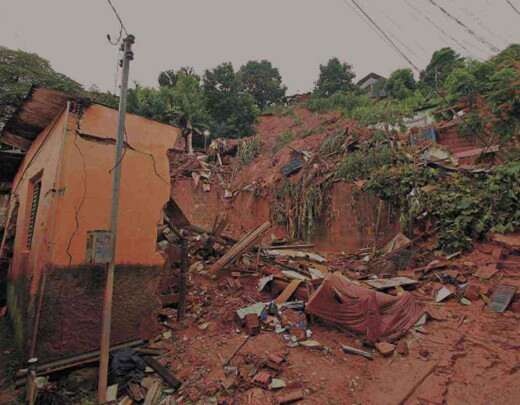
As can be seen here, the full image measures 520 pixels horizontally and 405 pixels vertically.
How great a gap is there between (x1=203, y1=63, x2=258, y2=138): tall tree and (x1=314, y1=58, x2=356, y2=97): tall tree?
327 inches

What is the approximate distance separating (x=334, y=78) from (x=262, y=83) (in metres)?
7.00

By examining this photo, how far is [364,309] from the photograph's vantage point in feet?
13.7

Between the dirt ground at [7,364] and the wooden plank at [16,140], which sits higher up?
the wooden plank at [16,140]

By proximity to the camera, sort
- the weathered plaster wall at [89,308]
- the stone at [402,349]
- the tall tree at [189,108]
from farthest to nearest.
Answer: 1. the tall tree at [189,108]
2. the stone at [402,349]
3. the weathered plaster wall at [89,308]

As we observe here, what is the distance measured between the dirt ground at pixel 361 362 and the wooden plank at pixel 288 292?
2.46 ft

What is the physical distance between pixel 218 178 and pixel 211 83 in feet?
34.4

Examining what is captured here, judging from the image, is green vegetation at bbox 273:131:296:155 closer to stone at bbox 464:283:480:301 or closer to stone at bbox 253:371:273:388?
stone at bbox 464:283:480:301

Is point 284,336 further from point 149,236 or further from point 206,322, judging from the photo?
point 149,236

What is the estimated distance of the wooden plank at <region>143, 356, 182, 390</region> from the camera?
11.4 ft

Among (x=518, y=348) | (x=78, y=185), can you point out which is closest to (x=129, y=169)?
(x=78, y=185)

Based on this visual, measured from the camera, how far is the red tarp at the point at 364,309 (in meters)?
4.16

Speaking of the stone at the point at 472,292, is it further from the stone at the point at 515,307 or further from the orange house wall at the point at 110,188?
the orange house wall at the point at 110,188

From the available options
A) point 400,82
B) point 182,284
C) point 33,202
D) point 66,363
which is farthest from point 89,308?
point 400,82

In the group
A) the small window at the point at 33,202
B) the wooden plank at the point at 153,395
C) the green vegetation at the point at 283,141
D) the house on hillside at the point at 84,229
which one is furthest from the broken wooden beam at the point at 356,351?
the green vegetation at the point at 283,141
